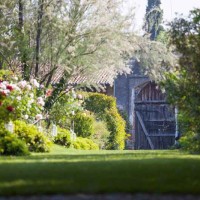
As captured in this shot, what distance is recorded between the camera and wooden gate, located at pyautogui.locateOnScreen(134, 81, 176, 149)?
33.2 meters

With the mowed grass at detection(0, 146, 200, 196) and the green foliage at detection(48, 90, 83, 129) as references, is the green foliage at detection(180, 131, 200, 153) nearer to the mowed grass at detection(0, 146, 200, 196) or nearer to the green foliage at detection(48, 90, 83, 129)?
the mowed grass at detection(0, 146, 200, 196)

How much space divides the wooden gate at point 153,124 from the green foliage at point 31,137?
1396 centimetres

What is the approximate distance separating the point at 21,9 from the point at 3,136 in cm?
703

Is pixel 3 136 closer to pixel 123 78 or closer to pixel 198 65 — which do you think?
pixel 198 65

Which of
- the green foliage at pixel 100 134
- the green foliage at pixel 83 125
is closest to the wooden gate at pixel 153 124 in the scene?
the green foliage at pixel 100 134

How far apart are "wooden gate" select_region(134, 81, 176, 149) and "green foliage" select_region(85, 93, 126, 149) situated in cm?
221

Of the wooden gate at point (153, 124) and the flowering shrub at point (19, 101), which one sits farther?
the wooden gate at point (153, 124)

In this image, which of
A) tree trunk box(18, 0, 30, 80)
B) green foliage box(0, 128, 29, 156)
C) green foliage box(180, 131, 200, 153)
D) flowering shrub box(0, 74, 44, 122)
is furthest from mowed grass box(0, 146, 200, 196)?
tree trunk box(18, 0, 30, 80)

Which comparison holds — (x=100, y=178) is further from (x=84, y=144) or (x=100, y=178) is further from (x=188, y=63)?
(x=84, y=144)

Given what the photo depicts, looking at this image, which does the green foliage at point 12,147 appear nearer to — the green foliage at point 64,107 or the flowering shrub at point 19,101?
the flowering shrub at point 19,101

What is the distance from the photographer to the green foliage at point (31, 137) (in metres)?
19.7

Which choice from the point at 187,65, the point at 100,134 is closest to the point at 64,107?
the point at 100,134

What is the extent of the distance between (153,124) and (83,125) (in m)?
5.92

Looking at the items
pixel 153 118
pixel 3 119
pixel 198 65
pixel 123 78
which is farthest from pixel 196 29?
pixel 123 78
